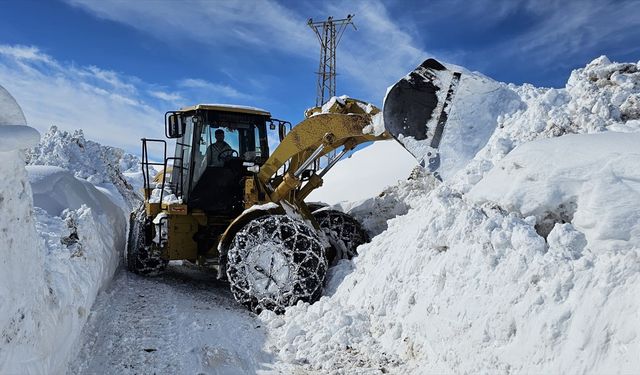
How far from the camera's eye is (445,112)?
575 cm

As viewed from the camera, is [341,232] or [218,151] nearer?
[341,232]

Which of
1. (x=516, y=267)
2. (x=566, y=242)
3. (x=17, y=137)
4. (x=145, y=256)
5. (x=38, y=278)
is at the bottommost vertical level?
(x=145, y=256)

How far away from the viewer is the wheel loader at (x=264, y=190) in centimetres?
590

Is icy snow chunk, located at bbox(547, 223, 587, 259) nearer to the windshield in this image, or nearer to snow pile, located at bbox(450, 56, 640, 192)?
snow pile, located at bbox(450, 56, 640, 192)

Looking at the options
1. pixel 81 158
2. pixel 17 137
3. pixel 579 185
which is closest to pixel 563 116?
pixel 579 185

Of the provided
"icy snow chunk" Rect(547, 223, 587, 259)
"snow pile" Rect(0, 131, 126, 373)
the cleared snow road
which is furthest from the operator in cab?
"icy snow chunk" Rect(547, 223, 587, 259)

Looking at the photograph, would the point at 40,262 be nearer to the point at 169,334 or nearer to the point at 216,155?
the point at 169,334

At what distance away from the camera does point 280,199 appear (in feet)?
24.7

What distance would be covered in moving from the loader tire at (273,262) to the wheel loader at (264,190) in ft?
0.04

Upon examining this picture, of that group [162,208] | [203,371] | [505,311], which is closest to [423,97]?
[505,311]

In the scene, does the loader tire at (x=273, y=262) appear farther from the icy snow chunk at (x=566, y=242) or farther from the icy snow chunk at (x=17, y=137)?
the icy snow chunk at (x=17, y=137)

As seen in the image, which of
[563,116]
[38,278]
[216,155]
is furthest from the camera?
[216,155]

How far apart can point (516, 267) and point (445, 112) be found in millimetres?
2226

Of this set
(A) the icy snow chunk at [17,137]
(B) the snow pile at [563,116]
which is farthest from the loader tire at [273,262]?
(A) the icy snow chunk at [17,137]
